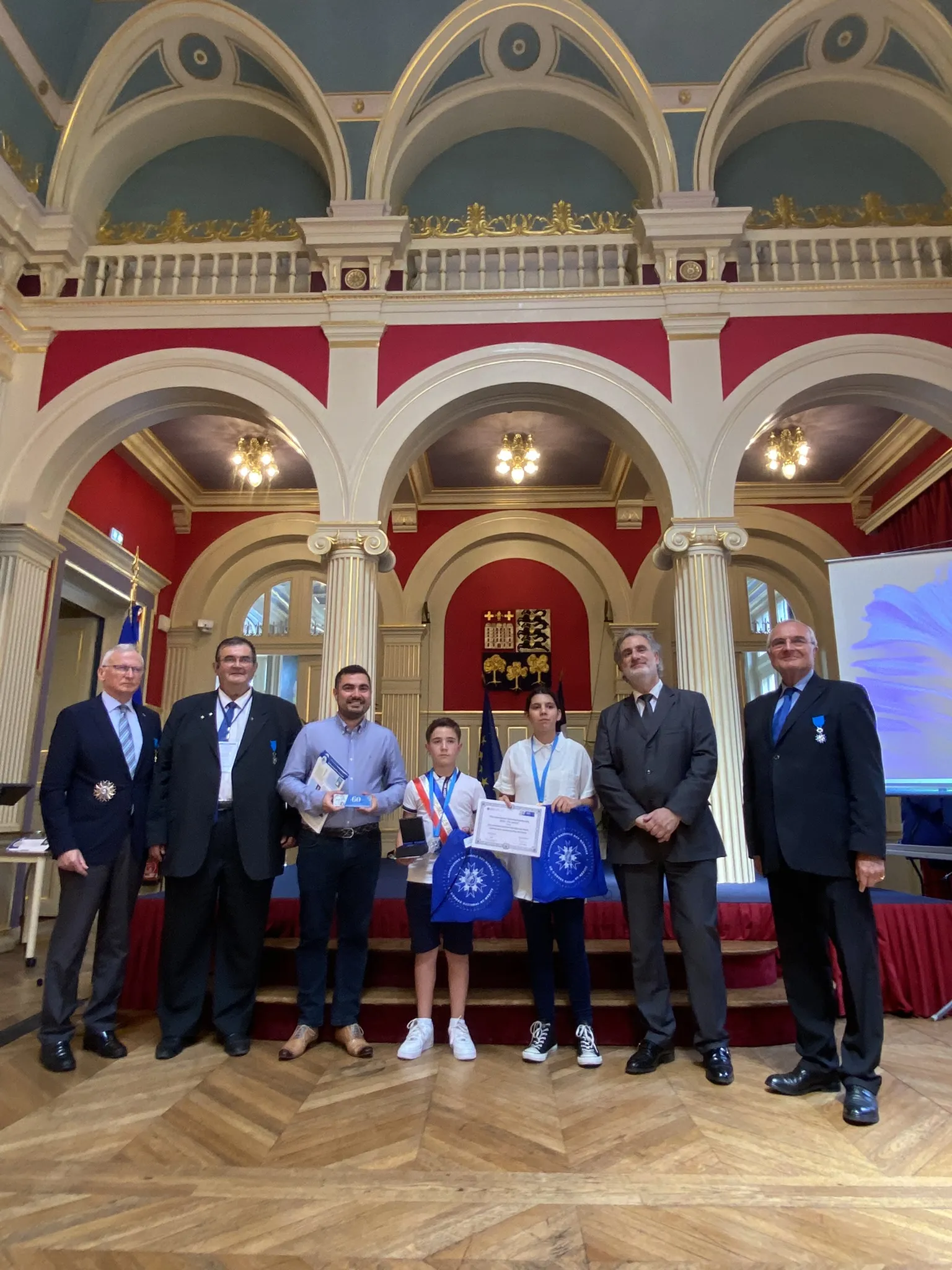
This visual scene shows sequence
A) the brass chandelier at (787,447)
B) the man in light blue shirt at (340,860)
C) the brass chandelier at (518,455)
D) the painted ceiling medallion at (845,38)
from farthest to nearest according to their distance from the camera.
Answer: the brass chandelier at (518,455), the brass chandelier at (787,447), the painted ceiling medallion at (845,38), the man in light blue shirt at (340,860)

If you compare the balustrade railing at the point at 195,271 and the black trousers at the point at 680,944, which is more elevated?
the balustrade railing at the point at 195,271

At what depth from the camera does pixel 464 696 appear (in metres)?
8.75

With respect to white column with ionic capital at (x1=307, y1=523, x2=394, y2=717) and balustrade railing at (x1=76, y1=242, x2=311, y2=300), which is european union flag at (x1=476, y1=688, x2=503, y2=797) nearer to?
white column with ionic capital at (x1=307, y1=523, x2=394, y2=717)

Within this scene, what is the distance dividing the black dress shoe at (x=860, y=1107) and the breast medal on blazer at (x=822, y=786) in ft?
2.00

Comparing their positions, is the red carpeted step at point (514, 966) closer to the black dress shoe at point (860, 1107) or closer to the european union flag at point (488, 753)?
the black dress shoe at point (860, 1107)

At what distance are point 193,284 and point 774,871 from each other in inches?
218

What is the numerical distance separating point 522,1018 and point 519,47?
260 inches

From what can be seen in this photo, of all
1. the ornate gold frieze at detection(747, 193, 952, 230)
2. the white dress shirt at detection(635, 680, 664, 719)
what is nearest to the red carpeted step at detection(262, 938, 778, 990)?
the white dress shirt at detection(635, 680, 664, 719)

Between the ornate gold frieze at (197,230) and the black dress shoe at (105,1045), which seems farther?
the ornate gold frieze at (197,230)

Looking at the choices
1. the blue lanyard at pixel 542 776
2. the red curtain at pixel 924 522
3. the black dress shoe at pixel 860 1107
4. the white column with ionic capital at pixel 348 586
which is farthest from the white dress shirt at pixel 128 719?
the red curtain at pixel 924 522

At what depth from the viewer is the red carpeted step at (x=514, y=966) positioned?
11.1 ft

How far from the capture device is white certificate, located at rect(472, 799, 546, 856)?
2.85 meters

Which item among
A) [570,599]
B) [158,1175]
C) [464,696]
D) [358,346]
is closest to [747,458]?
[570,599]

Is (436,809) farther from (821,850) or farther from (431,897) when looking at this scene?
(821,850)
